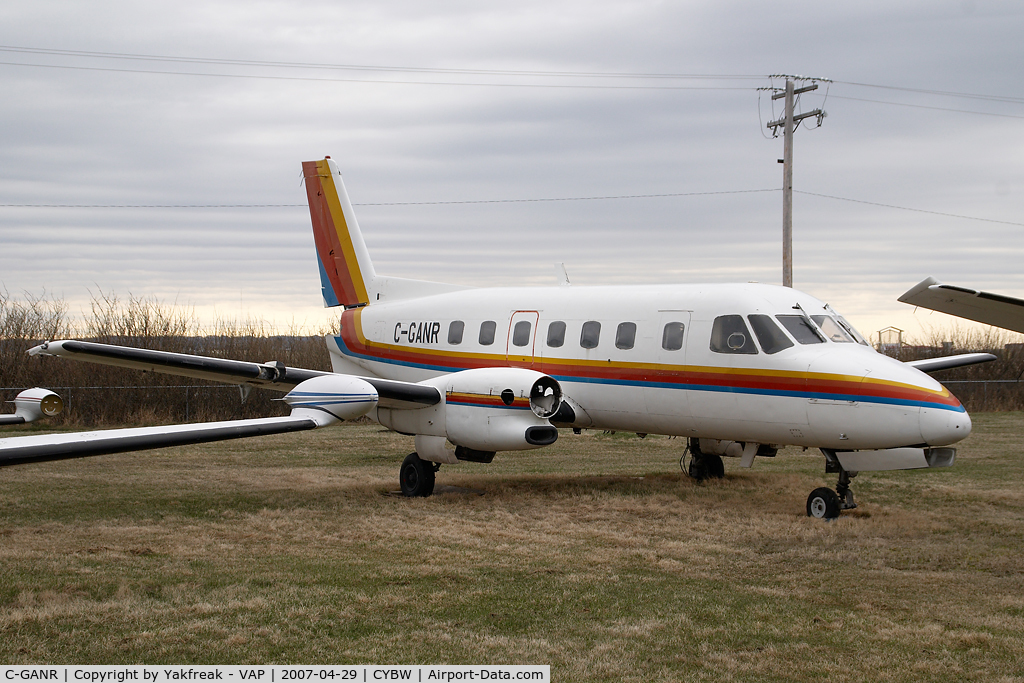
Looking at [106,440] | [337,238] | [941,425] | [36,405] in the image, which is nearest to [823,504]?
[941,425]

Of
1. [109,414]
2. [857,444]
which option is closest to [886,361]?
[857,444]

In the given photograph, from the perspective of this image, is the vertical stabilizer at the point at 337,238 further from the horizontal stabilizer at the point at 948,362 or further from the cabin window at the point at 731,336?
the horizontal stabilizer at the point at 948,362

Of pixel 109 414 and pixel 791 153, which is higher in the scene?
pixel 791 153

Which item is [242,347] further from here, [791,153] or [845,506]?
[845,506]

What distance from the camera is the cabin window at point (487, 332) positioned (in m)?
15.3

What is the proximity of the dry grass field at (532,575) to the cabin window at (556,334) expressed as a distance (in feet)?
7.55

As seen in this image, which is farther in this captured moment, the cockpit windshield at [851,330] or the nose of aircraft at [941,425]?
the cockpit windshield at [851,330]

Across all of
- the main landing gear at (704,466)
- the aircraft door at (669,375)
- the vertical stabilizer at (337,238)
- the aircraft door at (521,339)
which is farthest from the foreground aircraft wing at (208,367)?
the main landing gear at (704,466)

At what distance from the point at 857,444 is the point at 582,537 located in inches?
137

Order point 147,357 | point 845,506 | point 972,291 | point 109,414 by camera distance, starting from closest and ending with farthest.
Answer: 1. point 972,291
2. point 845,506
3. point 147,357
4. point 109,414

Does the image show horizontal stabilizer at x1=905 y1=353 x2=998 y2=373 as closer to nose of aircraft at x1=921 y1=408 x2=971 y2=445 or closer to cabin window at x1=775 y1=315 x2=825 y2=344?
cabin window at x1=775 y1=315 x2=825 y2=344

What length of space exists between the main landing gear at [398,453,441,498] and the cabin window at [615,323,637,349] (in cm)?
329

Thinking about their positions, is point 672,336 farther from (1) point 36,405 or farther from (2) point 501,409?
(1) point 36,405

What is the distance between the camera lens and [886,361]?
445 inches
